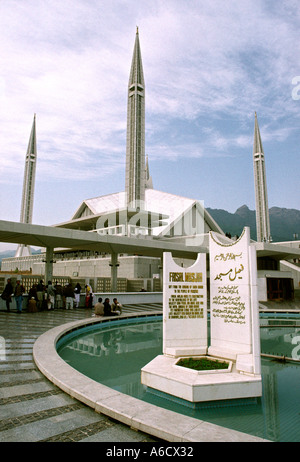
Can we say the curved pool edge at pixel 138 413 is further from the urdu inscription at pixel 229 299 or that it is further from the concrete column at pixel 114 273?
the concrete column at pixel 114 273

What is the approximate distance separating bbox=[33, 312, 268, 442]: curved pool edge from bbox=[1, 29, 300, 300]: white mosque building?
15.0 meters

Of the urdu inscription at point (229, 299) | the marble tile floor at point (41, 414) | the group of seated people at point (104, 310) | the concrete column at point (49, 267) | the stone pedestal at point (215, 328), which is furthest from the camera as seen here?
the concrete column at point (49, 267)

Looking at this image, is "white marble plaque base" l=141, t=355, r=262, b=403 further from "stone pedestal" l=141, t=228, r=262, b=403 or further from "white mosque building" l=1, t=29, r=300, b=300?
"white mosque building" l=1, t=29, r=300, b=300

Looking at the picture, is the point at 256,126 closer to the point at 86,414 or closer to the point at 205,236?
the point at 205,236

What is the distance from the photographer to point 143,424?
3.71m

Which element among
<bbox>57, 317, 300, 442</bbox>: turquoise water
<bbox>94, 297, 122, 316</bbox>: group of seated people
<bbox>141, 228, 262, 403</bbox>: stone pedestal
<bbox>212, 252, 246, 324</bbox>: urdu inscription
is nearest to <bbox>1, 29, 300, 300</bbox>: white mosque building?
<bbox>94, 297, 122, 316</bbox>: group of seated people

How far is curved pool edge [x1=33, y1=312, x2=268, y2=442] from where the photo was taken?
11.3ft

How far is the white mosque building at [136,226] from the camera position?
24891 mm

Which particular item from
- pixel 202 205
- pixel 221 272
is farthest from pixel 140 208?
pixel 221 272

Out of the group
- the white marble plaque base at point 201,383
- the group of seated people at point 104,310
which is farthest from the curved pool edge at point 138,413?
the group of seated people at point 104,310

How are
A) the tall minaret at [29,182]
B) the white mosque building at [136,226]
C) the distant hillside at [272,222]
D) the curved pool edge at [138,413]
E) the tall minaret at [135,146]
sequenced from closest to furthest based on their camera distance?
the curved pool edge at [138,413], the white mosque building at [136,226], the tall minaret at [135,146], the tall minaret at [29,182], the distant hillside at [272,222]

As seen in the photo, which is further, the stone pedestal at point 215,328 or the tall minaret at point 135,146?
the tall minaret at point 135,146

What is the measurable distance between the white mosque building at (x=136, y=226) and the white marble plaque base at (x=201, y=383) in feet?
49.0
